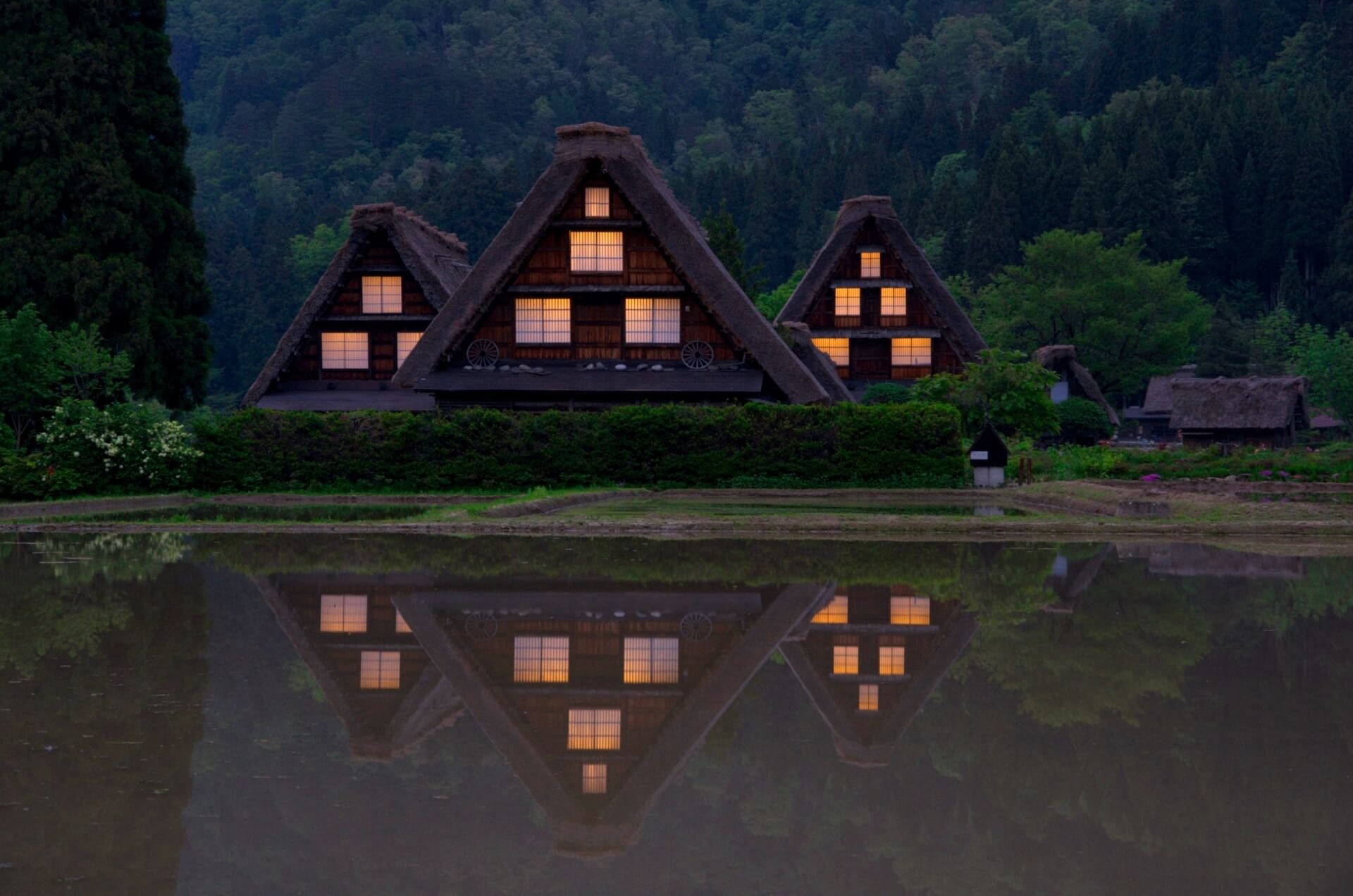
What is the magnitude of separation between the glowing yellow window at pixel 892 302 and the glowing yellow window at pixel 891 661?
5329cm

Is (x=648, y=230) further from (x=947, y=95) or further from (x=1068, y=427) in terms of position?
(x=947, y=95)

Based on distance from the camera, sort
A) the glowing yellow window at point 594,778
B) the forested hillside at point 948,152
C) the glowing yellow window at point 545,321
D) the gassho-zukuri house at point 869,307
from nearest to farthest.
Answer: the glowing yellow window at point 594,778, the glowing yellow window at point 545,321, the gassho-zukuri house at point 869,307, the forested hillside at point 948,152

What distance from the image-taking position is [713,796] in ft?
28.2

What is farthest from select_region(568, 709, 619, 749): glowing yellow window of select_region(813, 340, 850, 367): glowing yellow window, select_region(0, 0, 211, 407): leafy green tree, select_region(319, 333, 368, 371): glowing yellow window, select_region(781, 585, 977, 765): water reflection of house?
select_region(813, 340, 850, 367): glowing yellow window

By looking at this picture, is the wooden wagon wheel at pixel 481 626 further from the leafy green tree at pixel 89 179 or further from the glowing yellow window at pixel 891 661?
the leafy green tree at pixel 89 179

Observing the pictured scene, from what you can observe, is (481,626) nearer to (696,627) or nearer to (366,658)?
(366,658)

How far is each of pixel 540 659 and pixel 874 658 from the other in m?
2.69

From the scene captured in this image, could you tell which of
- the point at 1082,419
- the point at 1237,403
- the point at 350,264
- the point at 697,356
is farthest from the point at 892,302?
the point at 350,264

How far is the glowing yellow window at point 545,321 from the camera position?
45.2 meters

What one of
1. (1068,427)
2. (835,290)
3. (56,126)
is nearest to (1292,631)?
(56,126)

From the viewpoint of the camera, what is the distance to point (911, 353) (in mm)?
65750

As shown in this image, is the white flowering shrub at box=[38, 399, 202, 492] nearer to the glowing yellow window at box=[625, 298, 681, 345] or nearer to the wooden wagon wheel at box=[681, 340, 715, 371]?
the glowing yellow window at box=[625, 298, 681, 345]

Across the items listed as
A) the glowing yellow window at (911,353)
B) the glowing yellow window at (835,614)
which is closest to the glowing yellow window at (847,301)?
the glowing yellow window at (911,353)

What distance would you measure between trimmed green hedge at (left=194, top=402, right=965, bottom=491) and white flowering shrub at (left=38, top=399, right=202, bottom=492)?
69 centimetres
